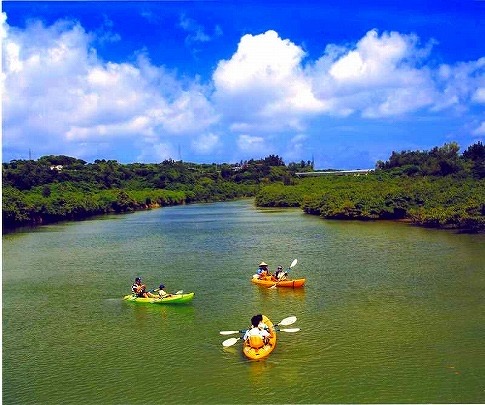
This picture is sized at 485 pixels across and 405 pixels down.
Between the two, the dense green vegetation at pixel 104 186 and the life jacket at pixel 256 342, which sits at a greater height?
the dense green vegetation at pixel 104 186

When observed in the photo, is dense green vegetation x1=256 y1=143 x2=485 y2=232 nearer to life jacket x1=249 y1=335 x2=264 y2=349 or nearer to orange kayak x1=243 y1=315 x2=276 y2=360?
orange kayak x1=243 y1=315 x2=276 y2=360

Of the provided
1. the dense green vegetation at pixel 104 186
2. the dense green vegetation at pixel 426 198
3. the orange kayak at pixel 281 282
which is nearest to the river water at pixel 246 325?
the orange kayak at pixel 281 282

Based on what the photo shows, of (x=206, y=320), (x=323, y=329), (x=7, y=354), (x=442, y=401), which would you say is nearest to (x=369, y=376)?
(x=442, y=401)

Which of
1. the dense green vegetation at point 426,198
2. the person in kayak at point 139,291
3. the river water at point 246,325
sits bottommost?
the river water at point 246,325

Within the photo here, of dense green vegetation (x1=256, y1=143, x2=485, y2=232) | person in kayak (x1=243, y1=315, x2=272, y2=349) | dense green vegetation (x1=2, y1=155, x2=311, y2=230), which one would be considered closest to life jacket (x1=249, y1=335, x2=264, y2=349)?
person in kayak (x1=243, y1=315, x2=272, y2=349)

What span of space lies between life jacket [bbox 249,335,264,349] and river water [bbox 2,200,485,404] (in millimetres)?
313

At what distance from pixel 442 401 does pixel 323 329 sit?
319 cm

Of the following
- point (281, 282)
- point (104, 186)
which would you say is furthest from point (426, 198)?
point (104, 186)

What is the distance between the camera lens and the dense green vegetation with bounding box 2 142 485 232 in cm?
2762

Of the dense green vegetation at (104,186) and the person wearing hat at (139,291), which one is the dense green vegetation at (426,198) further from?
the person wearing hat at (139,291)

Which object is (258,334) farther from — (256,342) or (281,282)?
(281,282)

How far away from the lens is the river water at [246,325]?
8336mm

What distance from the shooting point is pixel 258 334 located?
30.1 feet

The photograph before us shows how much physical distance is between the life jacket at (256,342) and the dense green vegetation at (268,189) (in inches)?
641
